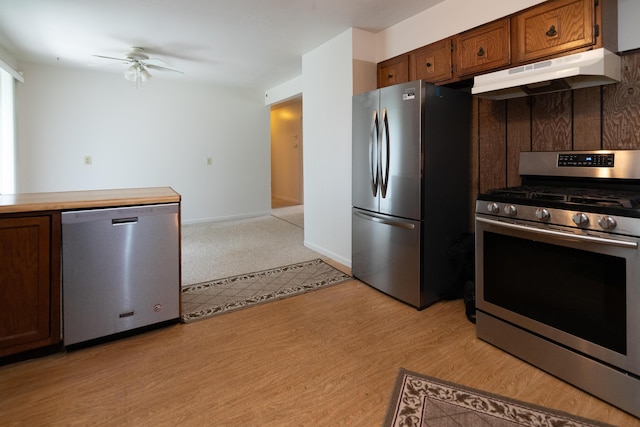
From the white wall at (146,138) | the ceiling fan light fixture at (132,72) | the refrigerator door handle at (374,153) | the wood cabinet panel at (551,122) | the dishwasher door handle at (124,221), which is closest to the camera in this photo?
the dishwasher door handle at (124,221)

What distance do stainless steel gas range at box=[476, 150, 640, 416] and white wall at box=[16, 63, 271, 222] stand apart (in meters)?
5.01

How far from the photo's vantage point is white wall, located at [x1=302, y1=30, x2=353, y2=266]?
339 centimetres

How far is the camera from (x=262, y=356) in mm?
1942

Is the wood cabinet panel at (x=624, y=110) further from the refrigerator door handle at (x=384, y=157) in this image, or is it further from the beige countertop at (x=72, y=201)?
the beige countertop at (x=72, y=201)

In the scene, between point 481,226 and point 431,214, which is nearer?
point 481,226

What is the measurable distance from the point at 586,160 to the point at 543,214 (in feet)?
2.25

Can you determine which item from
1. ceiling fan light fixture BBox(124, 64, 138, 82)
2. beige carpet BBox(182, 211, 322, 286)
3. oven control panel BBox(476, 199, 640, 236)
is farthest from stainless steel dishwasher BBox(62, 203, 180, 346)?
ceiling fan light fixture BBox(124, 64, 138, 82)

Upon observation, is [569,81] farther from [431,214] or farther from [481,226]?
[431,214]

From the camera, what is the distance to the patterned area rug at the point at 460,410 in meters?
1.42

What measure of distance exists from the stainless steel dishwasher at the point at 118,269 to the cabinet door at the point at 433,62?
2.30 metres

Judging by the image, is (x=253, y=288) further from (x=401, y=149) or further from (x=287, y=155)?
(x=287, y=155)

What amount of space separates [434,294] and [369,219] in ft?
2.67

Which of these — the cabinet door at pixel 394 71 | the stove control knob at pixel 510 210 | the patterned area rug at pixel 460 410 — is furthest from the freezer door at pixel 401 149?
the patterned area rug at pixel 460 410

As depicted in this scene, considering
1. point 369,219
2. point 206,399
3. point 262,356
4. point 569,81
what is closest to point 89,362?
point 206,399
